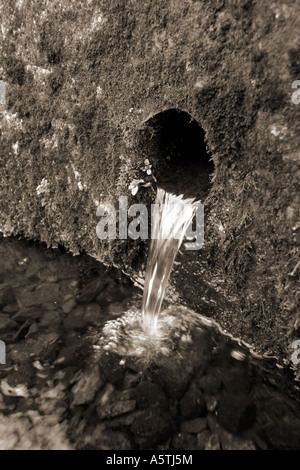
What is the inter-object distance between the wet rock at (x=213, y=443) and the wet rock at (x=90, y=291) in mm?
1506

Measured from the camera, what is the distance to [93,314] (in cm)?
289

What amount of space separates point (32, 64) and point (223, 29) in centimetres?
178

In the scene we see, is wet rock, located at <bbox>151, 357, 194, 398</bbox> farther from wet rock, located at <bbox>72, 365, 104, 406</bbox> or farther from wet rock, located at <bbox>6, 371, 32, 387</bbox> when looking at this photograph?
wet rock, located at <bbox>6, 371, 32, 387</bbox>

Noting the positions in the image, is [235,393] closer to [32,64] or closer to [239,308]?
[239,308]

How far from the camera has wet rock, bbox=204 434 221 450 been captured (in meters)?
1.97

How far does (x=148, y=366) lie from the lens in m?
2.41

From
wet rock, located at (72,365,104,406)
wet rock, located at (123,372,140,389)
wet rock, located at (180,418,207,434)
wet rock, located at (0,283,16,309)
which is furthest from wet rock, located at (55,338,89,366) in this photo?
wet rock, located at (180,418,207,434)

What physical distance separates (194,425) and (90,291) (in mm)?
1502

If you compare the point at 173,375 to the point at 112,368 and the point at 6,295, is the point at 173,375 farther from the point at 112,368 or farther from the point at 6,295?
the point at 6,295

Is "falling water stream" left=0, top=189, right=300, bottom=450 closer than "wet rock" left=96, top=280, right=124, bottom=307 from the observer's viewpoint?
Yes

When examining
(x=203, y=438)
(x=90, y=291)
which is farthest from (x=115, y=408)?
(x=90, y=291)

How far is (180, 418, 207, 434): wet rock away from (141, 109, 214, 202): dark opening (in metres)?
1.51

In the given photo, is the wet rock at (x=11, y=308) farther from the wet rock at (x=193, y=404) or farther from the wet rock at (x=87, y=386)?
the wet rock at (x=193, y=404)
